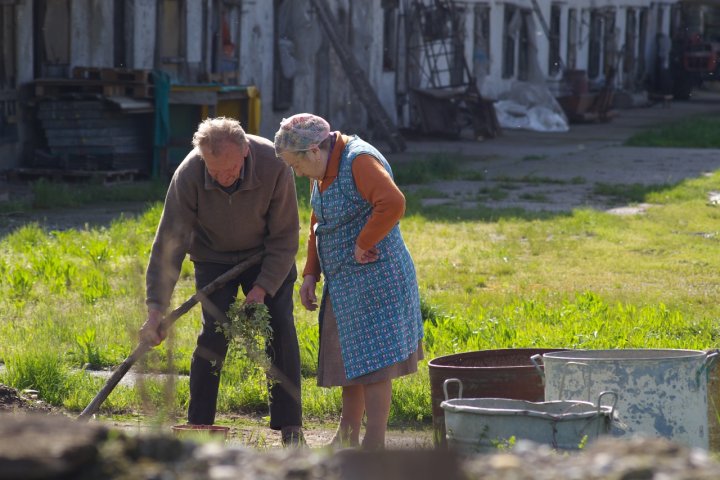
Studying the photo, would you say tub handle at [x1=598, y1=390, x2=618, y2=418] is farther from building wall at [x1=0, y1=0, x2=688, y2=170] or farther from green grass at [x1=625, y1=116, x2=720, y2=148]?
green grass at [x1=625, y1=116, x2=720, y2=148]

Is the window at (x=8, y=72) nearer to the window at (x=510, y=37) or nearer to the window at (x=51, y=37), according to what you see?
the window at (x=51, y=37)

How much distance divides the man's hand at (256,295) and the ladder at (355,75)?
626 inches

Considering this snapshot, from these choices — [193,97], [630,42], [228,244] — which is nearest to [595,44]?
[630,42]

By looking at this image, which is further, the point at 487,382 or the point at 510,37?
the point at 510,37

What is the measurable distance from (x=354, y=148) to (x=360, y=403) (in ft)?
3.78

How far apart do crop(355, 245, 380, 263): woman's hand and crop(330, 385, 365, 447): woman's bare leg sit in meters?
0.63

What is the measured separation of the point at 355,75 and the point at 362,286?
1649 centimetres

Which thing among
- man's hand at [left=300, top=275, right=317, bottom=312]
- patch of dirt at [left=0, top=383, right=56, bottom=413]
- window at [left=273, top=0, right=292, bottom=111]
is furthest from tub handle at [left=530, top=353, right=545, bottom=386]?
window at [left=273, top=0, right=292, bottom=111]

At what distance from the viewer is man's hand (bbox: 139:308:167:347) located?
5348 mm

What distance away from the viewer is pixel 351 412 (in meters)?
5.57

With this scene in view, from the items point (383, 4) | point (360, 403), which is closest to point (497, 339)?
point (360, 403)

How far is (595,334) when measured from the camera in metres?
7.35

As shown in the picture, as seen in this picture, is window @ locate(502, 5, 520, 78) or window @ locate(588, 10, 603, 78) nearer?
window @ locate(502, 5, 520, 78)

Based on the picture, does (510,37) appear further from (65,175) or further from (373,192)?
(373,192)
